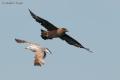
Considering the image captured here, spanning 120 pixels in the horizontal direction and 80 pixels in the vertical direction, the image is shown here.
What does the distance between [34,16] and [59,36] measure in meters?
3.11

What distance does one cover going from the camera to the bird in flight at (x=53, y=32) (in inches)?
1475

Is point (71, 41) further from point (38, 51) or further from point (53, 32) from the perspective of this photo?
point (38, 51)

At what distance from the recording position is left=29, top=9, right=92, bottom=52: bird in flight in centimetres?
3747

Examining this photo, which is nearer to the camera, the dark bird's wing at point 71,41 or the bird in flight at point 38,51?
the bird in flight at point 38,51

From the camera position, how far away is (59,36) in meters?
38.1

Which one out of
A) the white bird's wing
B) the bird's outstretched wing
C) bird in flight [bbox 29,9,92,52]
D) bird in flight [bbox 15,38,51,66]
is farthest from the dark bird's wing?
the white bird's wing

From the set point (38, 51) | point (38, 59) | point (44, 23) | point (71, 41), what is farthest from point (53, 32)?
point (38, 59)

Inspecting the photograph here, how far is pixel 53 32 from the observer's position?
3766cm

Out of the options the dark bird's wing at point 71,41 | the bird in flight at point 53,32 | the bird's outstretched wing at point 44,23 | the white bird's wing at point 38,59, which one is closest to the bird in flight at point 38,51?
the white bird's wing at point 38,59

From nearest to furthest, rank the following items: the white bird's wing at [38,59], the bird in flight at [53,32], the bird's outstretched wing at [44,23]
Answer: the white bird's wing at [38,59]
the bird in flight at [53,32]
the bird's outstretched wing at [44,23]

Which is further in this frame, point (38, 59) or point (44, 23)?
point (44, 23)

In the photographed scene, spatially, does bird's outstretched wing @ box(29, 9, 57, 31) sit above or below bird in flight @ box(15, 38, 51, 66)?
below

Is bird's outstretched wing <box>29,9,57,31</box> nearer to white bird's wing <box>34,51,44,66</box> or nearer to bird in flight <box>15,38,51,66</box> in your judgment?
bird in flight <box>15,38,51,66</box>

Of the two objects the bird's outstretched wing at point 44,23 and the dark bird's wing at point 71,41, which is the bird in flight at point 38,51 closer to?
the bird's outstretched wing at point 44,23
